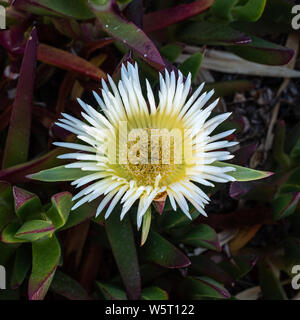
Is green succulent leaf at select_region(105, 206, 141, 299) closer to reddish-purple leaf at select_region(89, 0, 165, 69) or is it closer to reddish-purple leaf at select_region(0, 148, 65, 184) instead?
reddish-purple leaf at select_region(0, 148, 65, 184)

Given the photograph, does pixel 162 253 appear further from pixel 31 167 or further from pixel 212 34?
pixel 212 34

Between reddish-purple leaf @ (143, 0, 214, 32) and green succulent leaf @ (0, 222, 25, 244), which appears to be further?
reddish-purple leaf @ (143, 0, 214, 32)

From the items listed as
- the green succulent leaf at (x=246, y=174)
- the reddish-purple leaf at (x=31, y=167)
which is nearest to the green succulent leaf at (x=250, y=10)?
the green succulent leaf at (x=246, y=174)

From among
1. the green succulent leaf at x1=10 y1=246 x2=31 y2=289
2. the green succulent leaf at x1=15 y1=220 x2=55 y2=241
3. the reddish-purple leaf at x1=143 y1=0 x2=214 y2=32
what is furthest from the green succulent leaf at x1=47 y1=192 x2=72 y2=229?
the reddish-purple leaf at x1=143 y1=0 x2=214 y2=32

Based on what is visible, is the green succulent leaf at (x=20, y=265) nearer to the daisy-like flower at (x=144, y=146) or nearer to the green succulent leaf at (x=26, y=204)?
the green succulent leaf at (x=26, y=204)

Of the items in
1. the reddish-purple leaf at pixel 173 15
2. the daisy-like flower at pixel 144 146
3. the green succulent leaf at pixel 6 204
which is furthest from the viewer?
the reddish-purple leaf at pixel 173 15

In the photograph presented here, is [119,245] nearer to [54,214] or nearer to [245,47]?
[54,214]
